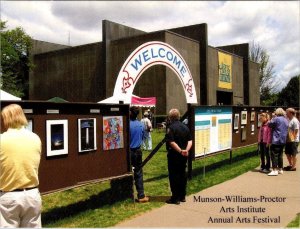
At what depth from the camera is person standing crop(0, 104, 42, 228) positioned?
3822mm

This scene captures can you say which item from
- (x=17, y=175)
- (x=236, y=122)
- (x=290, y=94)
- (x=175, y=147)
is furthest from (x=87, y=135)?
(x=290, y=94)

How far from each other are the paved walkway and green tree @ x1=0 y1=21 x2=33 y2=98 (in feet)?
145

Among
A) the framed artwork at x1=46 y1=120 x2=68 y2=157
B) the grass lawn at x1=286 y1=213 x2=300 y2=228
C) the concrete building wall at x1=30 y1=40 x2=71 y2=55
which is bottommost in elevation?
the grass lawn at x1=286 y1=213 x2=300 y2=228

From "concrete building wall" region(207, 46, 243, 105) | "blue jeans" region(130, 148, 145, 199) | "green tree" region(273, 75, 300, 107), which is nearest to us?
"blue jeans" region(130, 148, 145, 199)

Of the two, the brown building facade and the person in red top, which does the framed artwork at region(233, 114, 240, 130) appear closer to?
the person in red top

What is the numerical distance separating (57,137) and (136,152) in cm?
216

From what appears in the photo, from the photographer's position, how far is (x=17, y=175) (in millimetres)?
3844

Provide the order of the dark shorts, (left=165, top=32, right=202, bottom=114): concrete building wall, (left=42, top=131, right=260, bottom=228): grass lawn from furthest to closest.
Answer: (left=165, top=32, right=202, bottom=114): concrete building wall < the dark shorts < (left=42, top=131, right=260, bottom=228): grass lawn

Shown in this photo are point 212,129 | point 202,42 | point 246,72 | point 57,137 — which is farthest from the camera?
point 246,72

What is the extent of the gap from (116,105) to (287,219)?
11.9ft

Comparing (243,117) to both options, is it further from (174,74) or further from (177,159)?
(174,74)

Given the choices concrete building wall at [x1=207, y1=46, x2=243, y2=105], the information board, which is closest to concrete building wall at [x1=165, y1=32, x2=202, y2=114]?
concrete building wall at [x1=207, y1=46, x2=243, y2=105]

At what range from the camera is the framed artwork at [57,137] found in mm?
5895

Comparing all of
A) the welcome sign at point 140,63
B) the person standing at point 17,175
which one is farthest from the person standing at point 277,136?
the person standing at point 17,175
